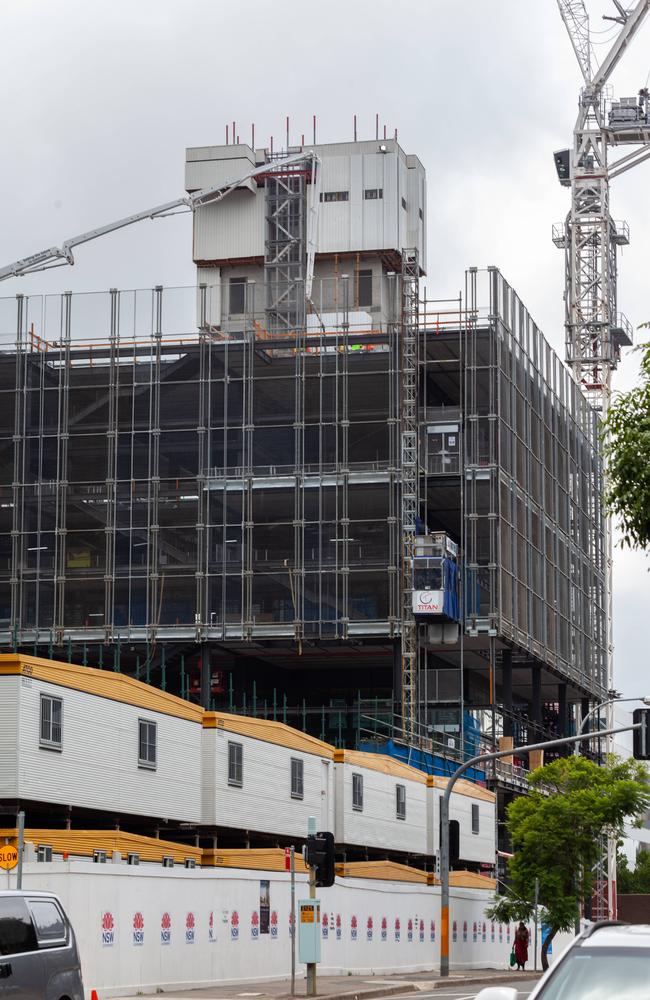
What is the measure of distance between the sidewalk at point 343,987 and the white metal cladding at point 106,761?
213 inches

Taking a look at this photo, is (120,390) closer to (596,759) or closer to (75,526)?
(75,526)

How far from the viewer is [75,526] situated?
74.2 m

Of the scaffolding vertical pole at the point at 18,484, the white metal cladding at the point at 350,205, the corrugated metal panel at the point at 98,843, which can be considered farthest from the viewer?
the white metal cladding at the point at 350,205

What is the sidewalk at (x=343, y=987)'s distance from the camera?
1291 inches

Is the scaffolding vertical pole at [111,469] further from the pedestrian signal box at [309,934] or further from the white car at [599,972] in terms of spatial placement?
the white car at [599,972]

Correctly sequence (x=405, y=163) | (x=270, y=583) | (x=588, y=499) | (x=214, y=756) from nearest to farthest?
(x=214, y=756) < (x=270, y=583) < (x=588, y=499) < (x=405, y=163)

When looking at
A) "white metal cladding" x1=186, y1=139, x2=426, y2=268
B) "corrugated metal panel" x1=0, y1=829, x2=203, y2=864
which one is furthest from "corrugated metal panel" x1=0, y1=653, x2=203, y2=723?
"white metal cladding" x1=186, y1=139, x2=426, y2=268

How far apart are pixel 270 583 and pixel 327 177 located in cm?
3547

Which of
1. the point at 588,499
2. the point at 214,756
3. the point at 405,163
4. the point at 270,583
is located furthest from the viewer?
the point at 405,163

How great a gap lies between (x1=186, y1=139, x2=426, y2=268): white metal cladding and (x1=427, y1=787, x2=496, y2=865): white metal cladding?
125 ft

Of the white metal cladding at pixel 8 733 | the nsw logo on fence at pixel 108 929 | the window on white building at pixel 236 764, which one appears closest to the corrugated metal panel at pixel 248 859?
the window on white building at pixel 236 764

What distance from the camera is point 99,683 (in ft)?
129

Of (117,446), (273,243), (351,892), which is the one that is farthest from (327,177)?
(351,892)

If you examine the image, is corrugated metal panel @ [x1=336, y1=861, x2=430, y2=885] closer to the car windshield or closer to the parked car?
the parked car
